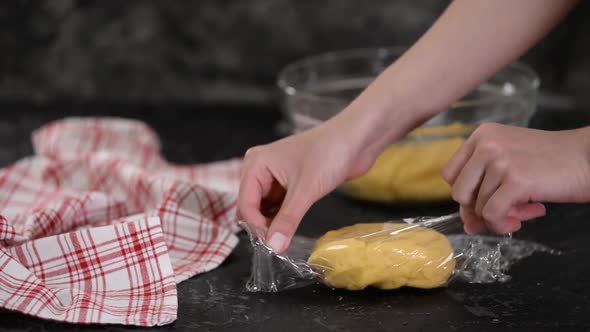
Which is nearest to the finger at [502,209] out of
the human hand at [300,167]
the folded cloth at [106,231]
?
the human hand at [300,167]

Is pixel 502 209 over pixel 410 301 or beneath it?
over

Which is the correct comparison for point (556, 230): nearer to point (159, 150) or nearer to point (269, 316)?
point (269, 316)

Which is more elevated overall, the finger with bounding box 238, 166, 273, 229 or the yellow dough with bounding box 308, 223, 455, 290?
the finger with bounding box 238, 166, 273, 229

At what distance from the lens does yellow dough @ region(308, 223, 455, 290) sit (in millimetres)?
925

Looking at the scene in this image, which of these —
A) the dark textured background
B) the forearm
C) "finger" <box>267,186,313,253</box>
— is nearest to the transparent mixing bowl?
the forearm

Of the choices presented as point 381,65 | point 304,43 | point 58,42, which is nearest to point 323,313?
point 381,65

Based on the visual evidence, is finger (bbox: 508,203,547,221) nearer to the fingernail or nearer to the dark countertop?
the dark countertop

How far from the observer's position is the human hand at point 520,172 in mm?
866

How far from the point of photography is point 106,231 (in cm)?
99

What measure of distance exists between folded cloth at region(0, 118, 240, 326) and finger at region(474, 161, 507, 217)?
0.36 metres

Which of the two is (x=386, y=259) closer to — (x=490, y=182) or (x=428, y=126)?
(x=490, y=182)

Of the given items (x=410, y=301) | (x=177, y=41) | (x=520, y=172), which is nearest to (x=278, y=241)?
(x=410, y=301)

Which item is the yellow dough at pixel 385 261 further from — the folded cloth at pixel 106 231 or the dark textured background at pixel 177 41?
the dark textured background at pixel 177 41

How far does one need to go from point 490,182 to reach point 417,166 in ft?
0.97
